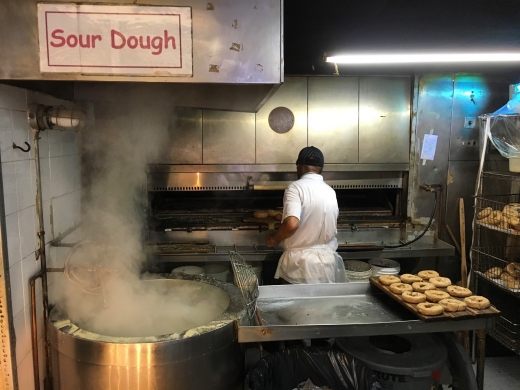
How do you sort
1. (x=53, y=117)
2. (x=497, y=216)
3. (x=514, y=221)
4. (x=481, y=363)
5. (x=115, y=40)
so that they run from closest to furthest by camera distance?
(x=115, y=40) → (x=53, y=117) → (x=481, y=363) → (x=514, y=221) → (x=497, y=216)

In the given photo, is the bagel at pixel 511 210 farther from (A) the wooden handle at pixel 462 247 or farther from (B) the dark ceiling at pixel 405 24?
(B) the dark ceiling at pixel 405 24

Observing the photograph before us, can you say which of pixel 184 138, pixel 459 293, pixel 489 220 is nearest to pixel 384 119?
pixel 489 220

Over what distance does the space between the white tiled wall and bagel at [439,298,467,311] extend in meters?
2.04

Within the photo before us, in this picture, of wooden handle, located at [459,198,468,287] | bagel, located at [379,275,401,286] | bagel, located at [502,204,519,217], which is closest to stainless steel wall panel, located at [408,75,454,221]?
wooden handle, located at [459,198,468,287]

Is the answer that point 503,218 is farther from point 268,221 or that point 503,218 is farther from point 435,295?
point 268,221

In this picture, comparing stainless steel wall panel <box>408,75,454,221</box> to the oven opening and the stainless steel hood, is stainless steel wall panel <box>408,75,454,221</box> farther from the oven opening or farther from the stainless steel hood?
the stainless steel hood

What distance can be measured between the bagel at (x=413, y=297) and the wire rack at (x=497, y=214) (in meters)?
1.68

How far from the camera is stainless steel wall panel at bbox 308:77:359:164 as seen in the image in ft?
14.0

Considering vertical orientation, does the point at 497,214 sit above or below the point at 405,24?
below

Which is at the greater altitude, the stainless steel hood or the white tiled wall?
the stainless steel hood

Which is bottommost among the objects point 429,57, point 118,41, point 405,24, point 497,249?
point 497,249

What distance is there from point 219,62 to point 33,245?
48.8 inches

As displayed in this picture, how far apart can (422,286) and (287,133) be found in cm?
226

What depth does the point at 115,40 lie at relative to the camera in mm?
1638
